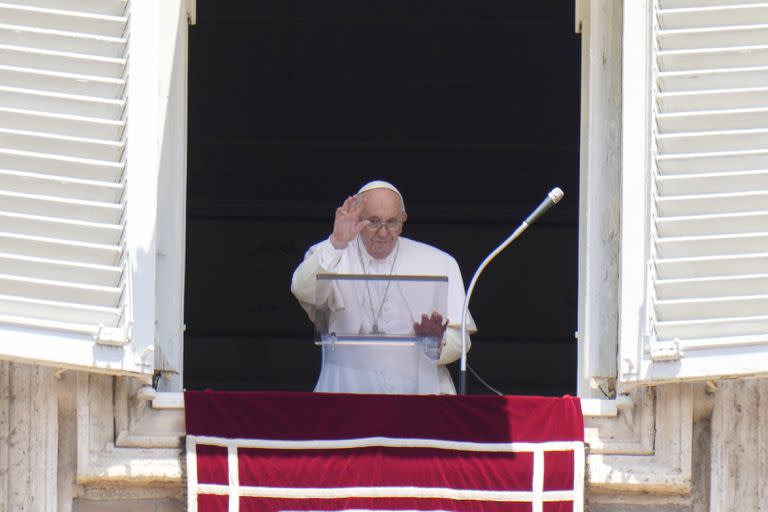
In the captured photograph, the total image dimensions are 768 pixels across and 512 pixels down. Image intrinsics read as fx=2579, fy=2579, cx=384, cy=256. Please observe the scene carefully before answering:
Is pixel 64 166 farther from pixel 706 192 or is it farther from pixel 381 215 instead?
pixel 706 192

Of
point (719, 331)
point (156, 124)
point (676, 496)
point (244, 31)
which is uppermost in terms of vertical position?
point (244, 31)

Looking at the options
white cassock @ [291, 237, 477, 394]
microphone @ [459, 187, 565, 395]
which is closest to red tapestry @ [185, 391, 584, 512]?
microphone @ [459, 187, 565, 395]

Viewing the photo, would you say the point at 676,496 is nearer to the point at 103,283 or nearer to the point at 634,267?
the point at 634,267

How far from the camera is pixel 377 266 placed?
7.66m

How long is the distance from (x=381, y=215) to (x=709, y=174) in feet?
3.97

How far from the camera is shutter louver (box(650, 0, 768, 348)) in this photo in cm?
667

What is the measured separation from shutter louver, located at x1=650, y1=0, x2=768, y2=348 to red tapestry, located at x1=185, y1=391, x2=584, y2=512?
1.41 ft

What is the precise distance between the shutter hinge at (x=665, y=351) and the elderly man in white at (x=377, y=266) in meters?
0.69

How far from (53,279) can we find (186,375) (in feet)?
12.5

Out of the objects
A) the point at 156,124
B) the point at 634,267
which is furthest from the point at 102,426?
the point at 634,267

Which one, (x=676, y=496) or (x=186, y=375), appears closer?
(x=676, y=496)

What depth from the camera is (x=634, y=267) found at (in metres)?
6.71

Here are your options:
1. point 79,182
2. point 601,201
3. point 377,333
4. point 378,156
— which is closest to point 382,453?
point 377,333

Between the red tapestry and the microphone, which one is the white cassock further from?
the red tapestry
